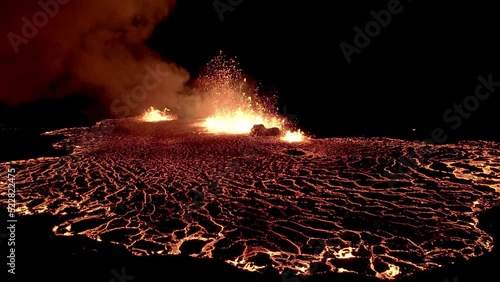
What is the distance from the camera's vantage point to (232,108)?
16.8 meters

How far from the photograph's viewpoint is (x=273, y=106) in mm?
22156

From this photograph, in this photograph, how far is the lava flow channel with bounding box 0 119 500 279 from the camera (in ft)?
14.4

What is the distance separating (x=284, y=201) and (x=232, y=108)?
11229 mm

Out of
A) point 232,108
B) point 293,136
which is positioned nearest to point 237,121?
point 232,108

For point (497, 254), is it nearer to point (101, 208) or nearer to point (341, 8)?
point (101, 208)

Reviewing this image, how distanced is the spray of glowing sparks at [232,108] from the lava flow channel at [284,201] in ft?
11.6

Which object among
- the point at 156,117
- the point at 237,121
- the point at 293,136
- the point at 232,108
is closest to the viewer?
the point at 293,136

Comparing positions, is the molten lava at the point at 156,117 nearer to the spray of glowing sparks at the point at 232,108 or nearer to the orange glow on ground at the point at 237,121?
the spray of glowing sparks at the point at 232,108

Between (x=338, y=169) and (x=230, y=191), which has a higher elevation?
(x=338, y=169)

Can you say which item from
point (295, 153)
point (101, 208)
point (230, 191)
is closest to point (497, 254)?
point (230, 191)

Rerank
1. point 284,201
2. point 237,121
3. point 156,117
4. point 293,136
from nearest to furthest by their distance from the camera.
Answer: point 284,201, point 293,136, point 237,121, point 156,117

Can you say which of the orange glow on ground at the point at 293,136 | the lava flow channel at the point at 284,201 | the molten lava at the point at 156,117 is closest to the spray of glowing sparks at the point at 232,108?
the orange glow on ground at the point at 293,136

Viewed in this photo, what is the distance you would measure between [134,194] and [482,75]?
21.2 m

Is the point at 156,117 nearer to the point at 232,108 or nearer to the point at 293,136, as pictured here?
the point at 232,108
